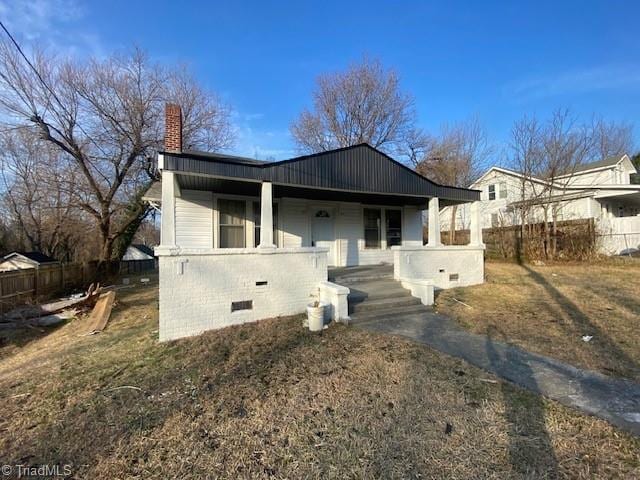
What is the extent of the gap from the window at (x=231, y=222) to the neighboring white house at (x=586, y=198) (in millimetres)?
11008

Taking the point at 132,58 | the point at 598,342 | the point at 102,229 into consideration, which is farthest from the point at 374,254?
the point at 132,58

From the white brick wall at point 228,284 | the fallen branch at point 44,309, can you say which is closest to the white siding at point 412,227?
the white brick wall at point 228,284

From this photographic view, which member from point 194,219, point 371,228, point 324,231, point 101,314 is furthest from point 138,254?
point 371,228

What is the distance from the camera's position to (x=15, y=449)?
2.71 m

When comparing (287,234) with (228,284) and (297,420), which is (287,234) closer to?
(228,284)

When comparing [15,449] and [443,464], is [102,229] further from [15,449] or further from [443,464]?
[443,464]

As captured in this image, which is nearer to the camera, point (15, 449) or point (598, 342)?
point (15, 449)

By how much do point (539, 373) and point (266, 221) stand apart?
16.4ft

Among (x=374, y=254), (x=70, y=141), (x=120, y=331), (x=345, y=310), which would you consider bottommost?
(x=120, y=331)

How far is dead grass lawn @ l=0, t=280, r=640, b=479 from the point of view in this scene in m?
2.30

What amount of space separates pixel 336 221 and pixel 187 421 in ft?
27.3

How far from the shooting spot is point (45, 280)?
11.2m

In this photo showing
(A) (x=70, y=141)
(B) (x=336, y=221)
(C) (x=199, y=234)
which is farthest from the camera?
(A) (x=70, y=141)

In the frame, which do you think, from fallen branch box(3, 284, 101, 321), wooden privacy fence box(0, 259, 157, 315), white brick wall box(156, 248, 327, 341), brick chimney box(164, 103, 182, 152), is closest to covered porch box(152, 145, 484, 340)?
white brick wall box(156, 248, 327, 341)
